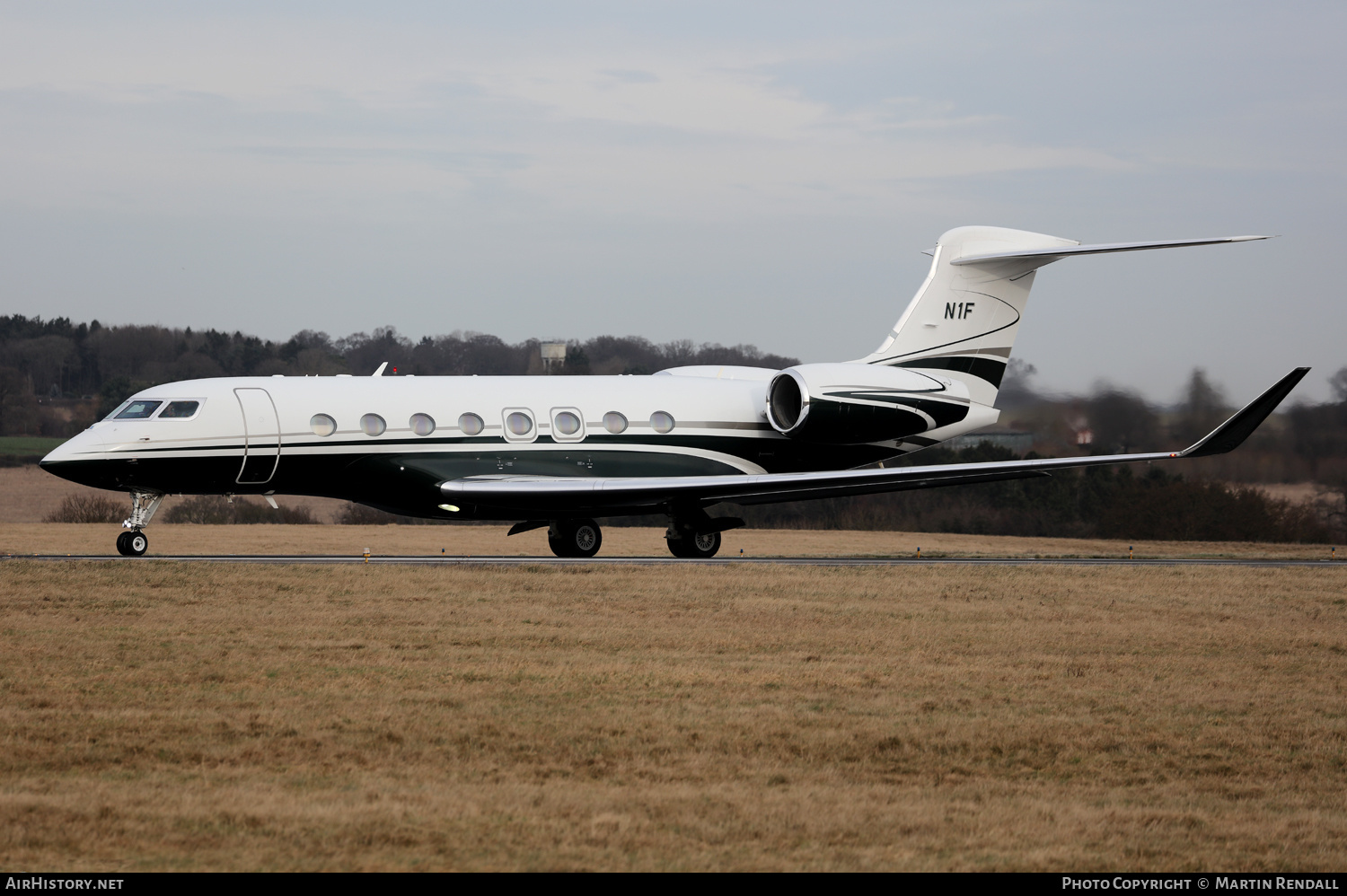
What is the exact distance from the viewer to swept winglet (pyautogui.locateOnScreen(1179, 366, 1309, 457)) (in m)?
21.2

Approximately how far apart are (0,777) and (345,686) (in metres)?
3.42

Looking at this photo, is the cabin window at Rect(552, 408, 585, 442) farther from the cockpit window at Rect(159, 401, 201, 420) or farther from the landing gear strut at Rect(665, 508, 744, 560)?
the cockpit window at Rect(159, 401, 201, 420)

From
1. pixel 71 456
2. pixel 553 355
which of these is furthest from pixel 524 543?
pixel 553 355

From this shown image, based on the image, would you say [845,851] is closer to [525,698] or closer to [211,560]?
[525,698]

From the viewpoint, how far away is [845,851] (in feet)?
23.2

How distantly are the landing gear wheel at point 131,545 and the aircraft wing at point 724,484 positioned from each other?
16.4 feet

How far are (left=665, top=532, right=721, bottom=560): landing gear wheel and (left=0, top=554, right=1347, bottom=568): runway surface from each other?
555mm

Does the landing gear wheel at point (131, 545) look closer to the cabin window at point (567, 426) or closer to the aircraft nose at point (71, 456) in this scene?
the aircraft nose at point (71, 456)

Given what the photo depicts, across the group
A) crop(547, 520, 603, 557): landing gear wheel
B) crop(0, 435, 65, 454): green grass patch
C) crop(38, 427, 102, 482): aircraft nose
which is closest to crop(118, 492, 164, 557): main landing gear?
crop(38, 427, 102, 482): aircraft nose

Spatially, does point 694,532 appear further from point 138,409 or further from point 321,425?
point 138,409

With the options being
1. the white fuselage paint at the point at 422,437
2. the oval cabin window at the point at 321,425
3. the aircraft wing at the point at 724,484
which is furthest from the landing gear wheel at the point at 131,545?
the aircraft wing at the point at 724,484

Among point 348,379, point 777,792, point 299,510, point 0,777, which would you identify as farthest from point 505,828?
point 299,510

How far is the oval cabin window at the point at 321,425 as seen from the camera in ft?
75.1

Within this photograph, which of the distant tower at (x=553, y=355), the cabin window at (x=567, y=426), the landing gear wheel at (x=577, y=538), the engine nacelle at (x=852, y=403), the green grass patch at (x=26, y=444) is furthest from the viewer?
the green grass patch at (x=26, y=444)
